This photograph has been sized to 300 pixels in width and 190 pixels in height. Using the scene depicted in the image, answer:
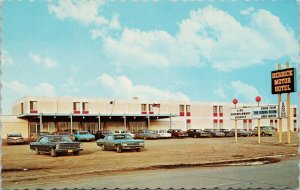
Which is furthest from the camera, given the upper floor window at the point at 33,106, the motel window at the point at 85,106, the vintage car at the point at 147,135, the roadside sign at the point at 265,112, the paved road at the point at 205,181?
the motel window at the point at 85,106

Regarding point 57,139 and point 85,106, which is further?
point 85,106

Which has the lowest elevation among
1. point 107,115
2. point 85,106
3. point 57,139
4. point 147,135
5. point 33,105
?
point 147,135

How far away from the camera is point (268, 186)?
10.4 m

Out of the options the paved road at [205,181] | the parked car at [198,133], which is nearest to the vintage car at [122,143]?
Result: the paved road at [205,181]

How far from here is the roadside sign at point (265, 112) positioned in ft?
101

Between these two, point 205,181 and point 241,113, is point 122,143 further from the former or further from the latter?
point 241,113

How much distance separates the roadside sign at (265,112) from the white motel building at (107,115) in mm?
24927

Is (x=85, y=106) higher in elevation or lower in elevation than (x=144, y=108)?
higher

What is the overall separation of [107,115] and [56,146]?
32.8 meters

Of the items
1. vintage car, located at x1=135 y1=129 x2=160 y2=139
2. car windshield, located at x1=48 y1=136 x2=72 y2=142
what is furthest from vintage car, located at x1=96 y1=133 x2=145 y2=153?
vintage car, located at x1=135 y1=129 x2=160 y2=139

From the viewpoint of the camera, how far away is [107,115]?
54.5m

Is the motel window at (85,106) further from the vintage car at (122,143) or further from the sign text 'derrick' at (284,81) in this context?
the sign text 'derrick' at (284,81)

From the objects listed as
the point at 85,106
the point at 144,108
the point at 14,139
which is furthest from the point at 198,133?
the point at 14,139

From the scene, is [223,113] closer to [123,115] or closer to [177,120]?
[177,120]
